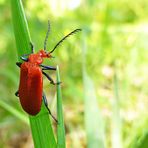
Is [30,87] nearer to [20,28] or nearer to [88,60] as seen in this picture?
[20,28]

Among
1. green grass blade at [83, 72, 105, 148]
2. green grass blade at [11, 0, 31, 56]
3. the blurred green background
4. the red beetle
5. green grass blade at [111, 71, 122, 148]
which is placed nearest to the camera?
green grass blade at [11, 0, 31, 56]

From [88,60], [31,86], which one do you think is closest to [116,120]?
[31,86]

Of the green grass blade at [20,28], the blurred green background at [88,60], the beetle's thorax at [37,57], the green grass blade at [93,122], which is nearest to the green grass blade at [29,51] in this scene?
the green grass blade at [20,28]

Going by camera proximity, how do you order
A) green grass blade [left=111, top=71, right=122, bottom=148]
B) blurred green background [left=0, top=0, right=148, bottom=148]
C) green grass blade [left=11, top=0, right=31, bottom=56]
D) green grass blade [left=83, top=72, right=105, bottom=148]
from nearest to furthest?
green grass blade [left=11, top=0, right=31, bottom=56], green grass blade [left=83, top=72, right=105, bottom=148], green grass blade [left=111, top=71, right=122, bottom=148], blurred green background [left=0, top=0, right=148, bottom=148]

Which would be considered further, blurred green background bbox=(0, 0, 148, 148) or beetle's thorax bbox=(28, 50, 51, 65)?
blurred green background bbox=(0, 0, 148, 148)

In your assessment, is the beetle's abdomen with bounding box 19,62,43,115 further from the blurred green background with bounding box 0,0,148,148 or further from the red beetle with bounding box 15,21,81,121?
the blurred green background with bounding box 0,0,148,148

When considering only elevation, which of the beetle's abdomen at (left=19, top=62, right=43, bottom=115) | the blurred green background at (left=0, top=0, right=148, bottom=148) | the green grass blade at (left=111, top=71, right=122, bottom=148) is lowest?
the blurred green background at (left=0, top=0, right=148, bottom=148)

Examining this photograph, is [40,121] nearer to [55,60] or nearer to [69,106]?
[69,106]

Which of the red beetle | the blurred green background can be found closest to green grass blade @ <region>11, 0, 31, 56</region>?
the red beetle

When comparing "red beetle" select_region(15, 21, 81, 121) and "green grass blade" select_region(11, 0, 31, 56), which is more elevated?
"green grass blade" select_region(11, 0, 31, 56)
